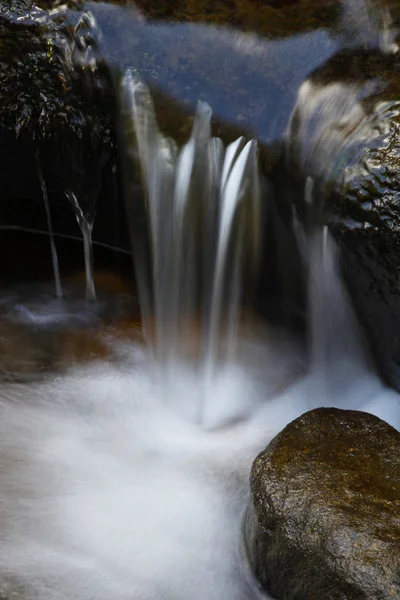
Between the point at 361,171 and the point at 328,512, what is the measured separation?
1.91 meters

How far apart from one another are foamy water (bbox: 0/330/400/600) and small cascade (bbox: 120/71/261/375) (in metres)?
0.29

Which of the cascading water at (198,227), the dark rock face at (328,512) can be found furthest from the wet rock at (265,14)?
the dark rock face at (328,512)

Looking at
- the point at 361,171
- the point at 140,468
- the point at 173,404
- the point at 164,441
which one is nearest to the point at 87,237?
the point at 173,404

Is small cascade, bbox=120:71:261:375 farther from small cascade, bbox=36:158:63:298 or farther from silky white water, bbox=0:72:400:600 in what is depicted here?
small cascade, bbox=36:158:63:298

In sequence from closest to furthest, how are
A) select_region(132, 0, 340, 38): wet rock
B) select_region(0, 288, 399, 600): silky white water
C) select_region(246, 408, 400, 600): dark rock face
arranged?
select_region(246, 408, 400, 600): dark rock face, select_region(0, 288, 399, 600): silky white water, select_region(132, 0, 340, 38): wet rock

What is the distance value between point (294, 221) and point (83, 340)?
1.80m

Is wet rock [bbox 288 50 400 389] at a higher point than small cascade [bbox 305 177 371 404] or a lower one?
higher

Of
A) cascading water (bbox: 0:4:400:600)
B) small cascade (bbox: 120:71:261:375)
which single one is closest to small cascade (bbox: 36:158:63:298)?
cascading water (bbox: 0:4:400:600)

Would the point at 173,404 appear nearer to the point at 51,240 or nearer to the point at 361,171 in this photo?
the point at 361,171

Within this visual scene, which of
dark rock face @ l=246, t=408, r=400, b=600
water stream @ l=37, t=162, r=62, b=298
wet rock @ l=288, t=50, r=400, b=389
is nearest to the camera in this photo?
dark rock face @ l=246, t=408, r=400, b=600

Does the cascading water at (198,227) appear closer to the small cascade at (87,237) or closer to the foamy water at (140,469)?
the foamy water at (140,469)

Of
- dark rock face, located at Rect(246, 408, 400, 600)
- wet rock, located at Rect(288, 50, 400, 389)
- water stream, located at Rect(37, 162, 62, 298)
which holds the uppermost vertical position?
wet rock, located at Rect(288, 50, 400, 389)

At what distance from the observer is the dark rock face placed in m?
2.44

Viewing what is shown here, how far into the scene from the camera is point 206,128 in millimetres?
4312
